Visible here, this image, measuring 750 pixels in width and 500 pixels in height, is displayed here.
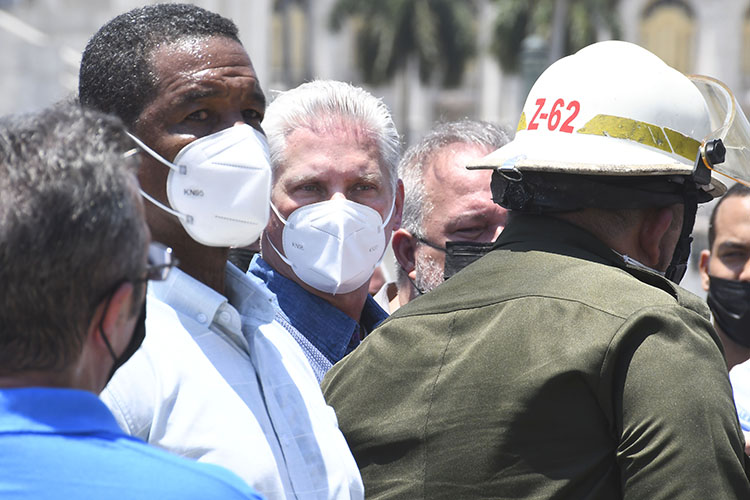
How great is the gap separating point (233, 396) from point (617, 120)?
1063mm

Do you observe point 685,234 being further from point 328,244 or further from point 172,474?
point 172,474

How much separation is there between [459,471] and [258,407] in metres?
0.44

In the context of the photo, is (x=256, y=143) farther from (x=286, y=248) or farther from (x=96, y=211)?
(x=96, y=211)

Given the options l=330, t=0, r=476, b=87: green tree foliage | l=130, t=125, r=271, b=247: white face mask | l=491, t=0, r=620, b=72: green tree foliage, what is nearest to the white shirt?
l=130, t=125, r=271, b=247: white face mask

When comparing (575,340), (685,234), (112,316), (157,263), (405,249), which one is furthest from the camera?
(405,249)

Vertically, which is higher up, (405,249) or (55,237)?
(55,237)

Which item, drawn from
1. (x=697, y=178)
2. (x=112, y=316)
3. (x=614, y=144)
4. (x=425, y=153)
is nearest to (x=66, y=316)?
(x=112, y=316)

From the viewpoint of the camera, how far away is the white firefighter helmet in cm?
248

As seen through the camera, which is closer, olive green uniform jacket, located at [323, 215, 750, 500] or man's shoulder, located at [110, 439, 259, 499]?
man's shoulder, located at [110, 439, 259, 499]

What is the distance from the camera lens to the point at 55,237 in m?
1.50

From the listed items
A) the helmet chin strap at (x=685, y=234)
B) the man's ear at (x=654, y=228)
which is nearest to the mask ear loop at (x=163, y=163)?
the man's ear at (x=654, y=228)

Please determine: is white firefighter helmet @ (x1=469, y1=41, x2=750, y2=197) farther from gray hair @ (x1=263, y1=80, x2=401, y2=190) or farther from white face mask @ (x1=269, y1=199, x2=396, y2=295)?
gray hair @ (x1=263, y1=80, x2=401, y2=190)

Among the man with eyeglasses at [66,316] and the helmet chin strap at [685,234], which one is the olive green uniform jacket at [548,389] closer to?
the helmet chin strap at [685,234]

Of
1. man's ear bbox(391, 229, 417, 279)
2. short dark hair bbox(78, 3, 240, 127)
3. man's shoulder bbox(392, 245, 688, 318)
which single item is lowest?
man's ear bbox(391, 229, 417, 279)
